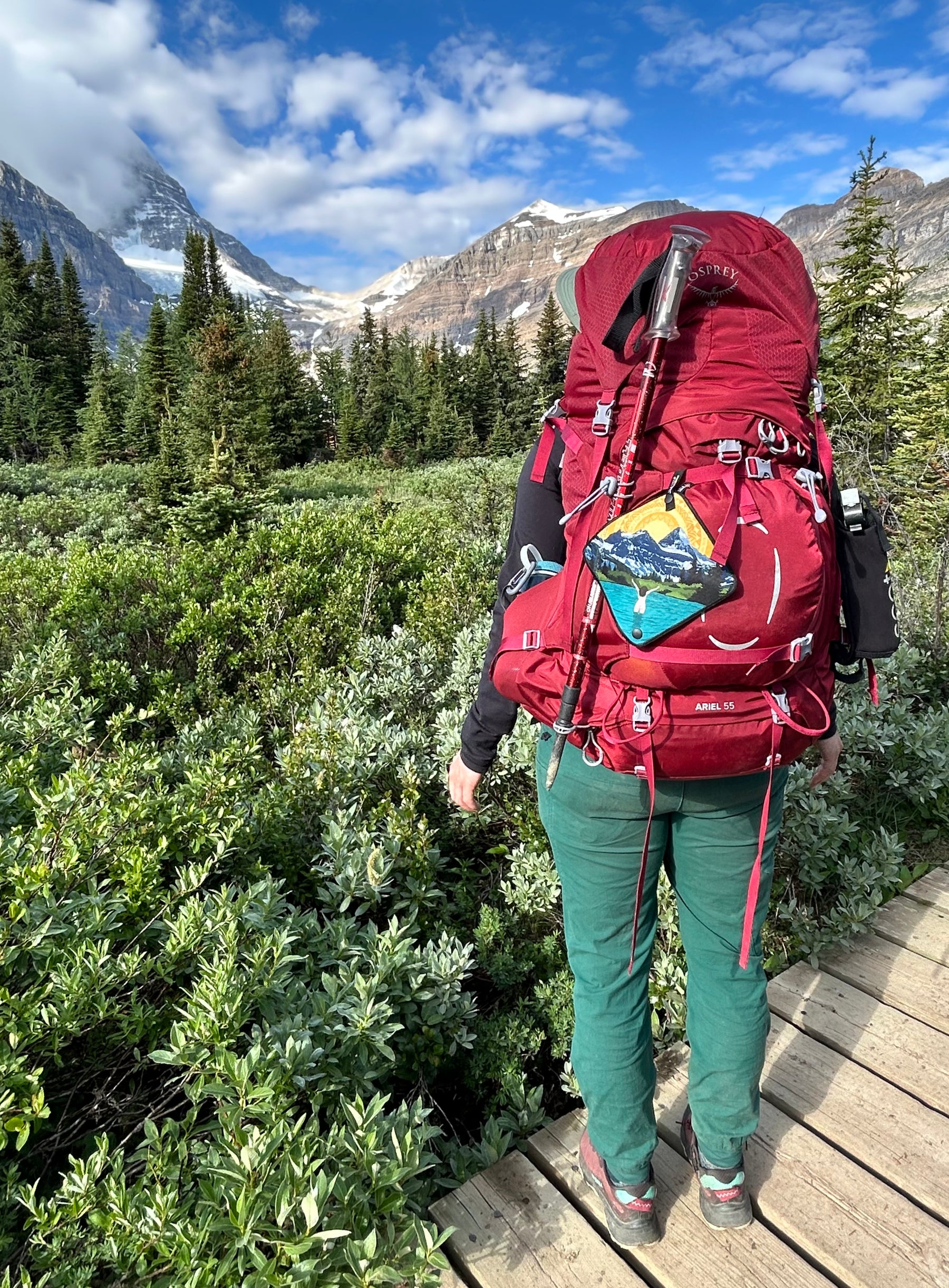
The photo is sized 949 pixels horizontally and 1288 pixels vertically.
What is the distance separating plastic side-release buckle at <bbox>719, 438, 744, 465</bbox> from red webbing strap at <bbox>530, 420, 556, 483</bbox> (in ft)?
1.16

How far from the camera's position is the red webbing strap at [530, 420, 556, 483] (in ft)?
4.67

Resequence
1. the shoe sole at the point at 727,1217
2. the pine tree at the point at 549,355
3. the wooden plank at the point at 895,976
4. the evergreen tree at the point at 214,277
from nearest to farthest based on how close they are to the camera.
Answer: the shoe sole at the point at 727,1217 → the wooden plank at the point at 895,976 → the evergreen tree at the point at 214,277 → the pine tree at the point at 549,355

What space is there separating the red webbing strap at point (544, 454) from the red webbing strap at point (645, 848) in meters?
0.56

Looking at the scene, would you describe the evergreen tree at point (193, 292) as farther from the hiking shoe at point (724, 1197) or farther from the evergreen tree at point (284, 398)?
the hiking shoe at point (724, 1197)

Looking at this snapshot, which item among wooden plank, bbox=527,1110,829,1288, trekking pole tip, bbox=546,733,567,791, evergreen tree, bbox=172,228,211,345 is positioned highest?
evergreen tree, bbox=172,228,211,345

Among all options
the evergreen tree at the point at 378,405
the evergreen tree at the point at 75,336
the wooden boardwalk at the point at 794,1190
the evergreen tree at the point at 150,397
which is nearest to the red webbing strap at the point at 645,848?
the wooden boardwalk at the point at 794,1190

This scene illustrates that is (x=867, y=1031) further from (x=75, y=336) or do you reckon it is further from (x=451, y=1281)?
(x=75, y=336)

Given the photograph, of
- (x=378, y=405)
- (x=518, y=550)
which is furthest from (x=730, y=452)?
(x=378, y=405)

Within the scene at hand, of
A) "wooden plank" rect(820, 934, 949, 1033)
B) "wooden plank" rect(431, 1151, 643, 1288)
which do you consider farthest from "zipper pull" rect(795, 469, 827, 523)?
"wooden plank" rect(820, 934, 949, 1033)

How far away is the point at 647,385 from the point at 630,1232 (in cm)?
185

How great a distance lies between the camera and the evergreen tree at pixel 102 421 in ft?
108

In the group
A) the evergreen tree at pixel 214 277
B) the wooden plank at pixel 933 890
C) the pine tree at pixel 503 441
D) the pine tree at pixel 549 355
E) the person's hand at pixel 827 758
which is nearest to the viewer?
the person's hand at pixel 827 758

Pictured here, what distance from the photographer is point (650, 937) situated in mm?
1550

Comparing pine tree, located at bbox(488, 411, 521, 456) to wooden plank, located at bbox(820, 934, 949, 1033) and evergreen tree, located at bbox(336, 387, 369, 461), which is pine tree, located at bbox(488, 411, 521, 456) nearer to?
evergreen tree, located at bbox(336, 387, 369, 461)
